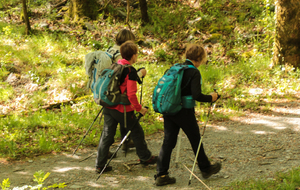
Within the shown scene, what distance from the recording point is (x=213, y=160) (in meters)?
4.64

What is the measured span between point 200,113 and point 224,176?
300 cm

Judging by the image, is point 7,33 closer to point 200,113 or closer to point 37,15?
point 37,15

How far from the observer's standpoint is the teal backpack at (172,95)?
135 inches

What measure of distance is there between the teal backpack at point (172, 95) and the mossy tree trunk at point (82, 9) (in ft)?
34.4

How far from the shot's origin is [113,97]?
392 centimetres

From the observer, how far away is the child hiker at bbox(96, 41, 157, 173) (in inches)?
153

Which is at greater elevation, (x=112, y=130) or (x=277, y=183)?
(x=112, y=130)

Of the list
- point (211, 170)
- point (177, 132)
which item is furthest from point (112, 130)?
point (211, 170)

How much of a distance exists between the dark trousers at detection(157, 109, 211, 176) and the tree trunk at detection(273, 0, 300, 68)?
19.4 feet

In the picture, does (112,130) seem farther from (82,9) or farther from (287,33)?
(82,9)

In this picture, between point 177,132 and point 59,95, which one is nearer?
point 177,132

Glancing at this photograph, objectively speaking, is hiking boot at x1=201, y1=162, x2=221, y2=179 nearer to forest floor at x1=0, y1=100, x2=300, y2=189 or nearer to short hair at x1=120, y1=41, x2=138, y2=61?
forest floor at x1=0, y1=100, x2=300, y2=189

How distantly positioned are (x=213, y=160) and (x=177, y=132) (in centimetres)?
133

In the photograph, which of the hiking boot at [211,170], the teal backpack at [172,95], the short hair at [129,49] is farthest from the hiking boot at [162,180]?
the short hair at [129,49]
